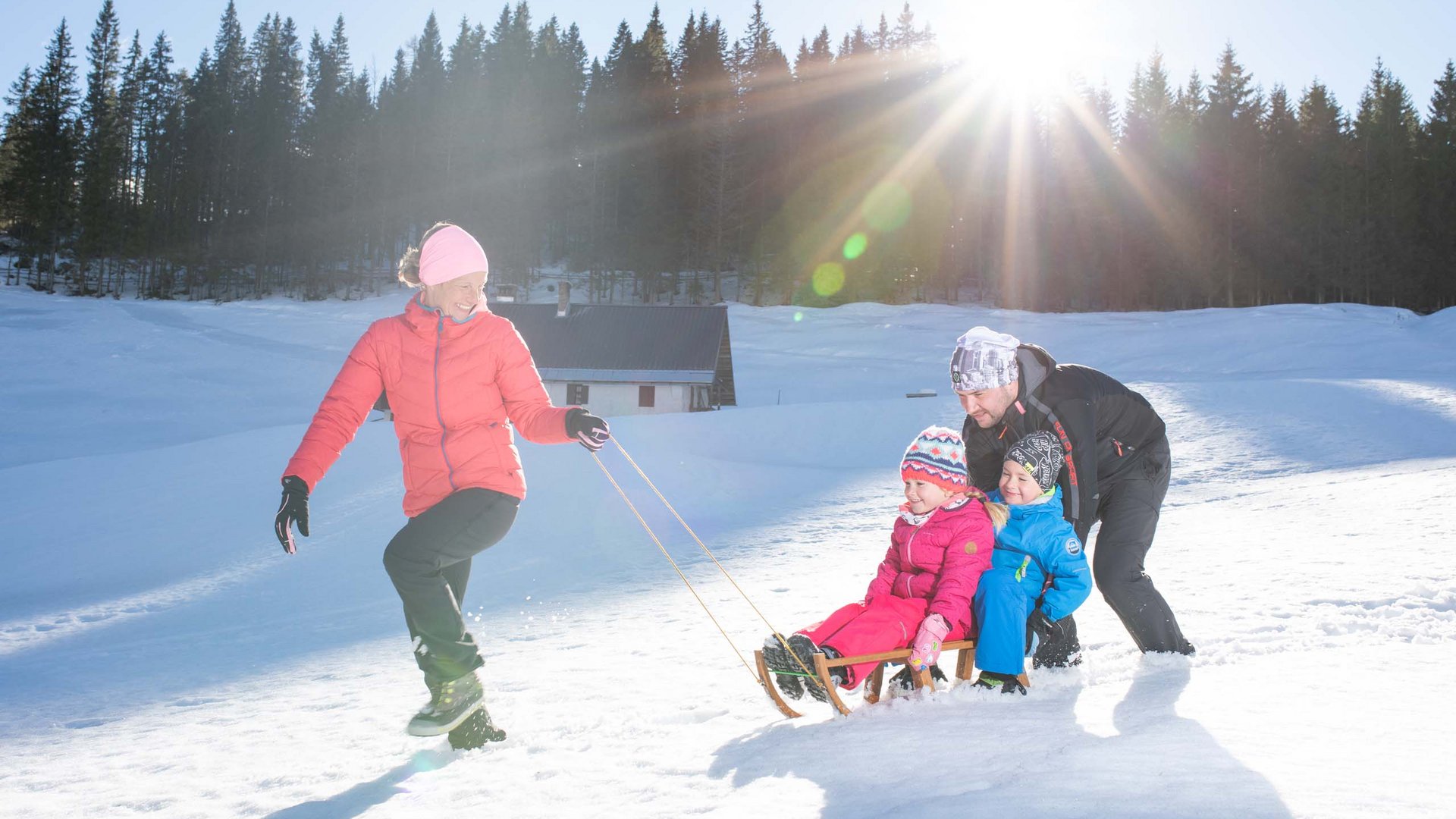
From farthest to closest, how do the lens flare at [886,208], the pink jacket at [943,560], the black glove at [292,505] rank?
the lens flare at [886,208], the pink jacket at [943,560], the black glove at [292,505]

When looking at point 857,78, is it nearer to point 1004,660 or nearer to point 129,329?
point 129,329

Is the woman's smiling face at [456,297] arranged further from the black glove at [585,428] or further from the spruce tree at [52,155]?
the spruce tree at [52,155]

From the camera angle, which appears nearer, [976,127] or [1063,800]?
[1063,800]

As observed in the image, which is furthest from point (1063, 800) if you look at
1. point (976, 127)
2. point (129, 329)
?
point (976, 127)

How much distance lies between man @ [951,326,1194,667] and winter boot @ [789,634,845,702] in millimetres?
1065

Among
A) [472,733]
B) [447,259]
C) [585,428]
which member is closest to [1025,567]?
[585,428]

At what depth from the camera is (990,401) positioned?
3.82 metres

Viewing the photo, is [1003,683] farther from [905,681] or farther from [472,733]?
[472,733]

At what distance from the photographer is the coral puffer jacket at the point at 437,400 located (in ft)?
10.7

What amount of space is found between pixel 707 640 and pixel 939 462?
2447 millimetres

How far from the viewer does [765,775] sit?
9.53ft

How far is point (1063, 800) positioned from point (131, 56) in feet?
231

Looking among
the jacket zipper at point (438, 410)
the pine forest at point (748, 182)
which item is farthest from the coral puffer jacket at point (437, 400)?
the pine forest at point (748, 182)

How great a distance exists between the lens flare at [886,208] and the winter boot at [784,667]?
46421 mm
